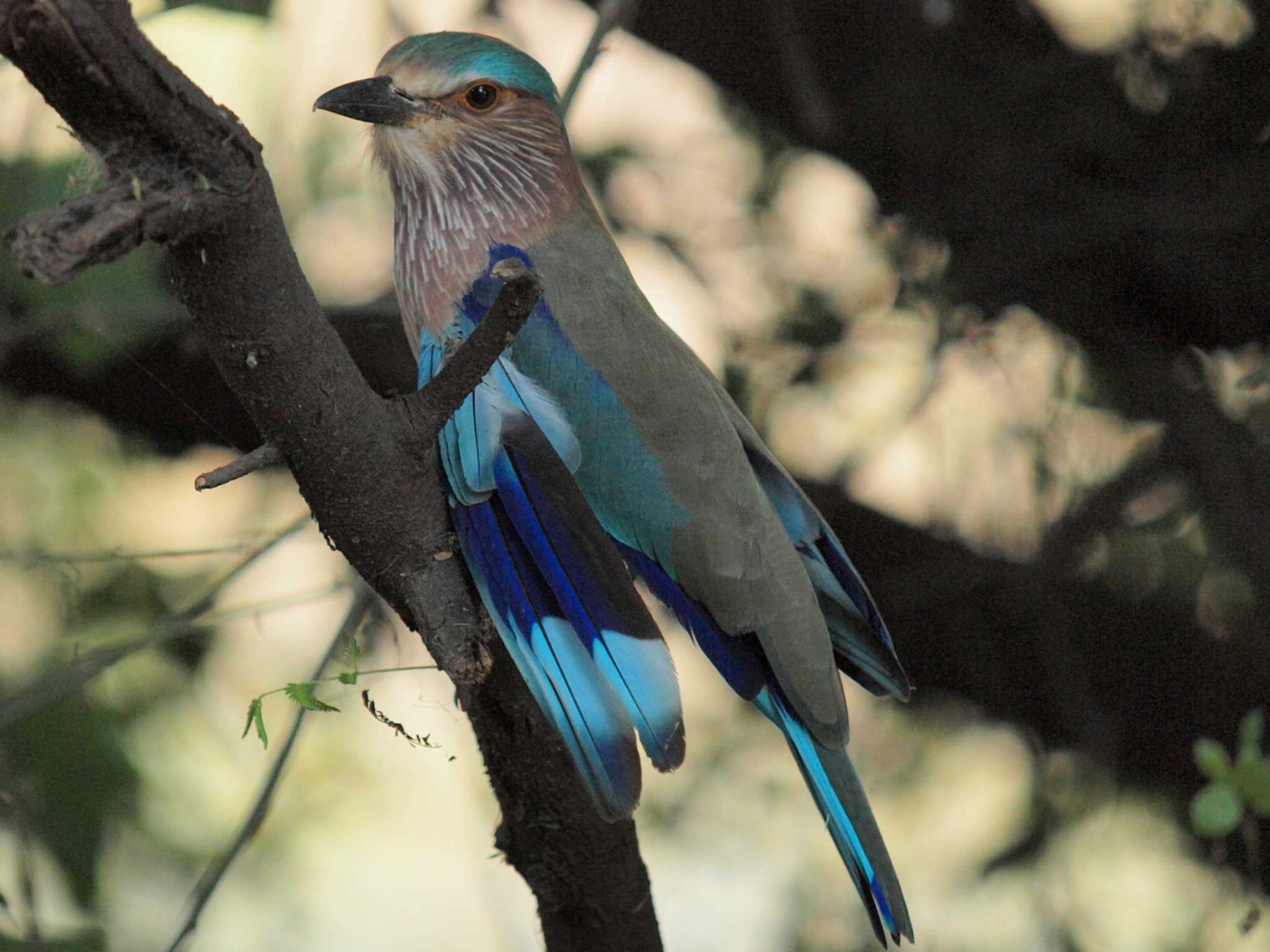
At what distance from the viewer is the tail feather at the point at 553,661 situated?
170 centimetres

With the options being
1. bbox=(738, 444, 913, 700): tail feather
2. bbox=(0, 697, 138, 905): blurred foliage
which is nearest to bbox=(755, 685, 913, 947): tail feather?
bbox=(738, 444, 913, 700): tail feather

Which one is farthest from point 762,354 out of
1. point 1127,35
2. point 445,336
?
point 445,336

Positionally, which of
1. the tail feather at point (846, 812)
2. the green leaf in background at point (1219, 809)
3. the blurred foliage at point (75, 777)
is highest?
the green leaf in background at point (1219, 809)


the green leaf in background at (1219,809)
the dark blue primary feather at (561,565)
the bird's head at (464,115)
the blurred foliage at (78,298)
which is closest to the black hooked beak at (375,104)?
the bird's head at (464,115)

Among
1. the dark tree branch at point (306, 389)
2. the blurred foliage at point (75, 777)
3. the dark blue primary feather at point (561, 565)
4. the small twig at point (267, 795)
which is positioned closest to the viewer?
the dark tree branch at point (306, 389)

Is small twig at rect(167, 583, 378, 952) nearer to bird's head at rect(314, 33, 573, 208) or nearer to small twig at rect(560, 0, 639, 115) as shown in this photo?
bird's head at rect(314, 33, 573, 208)

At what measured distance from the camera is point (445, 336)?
6.69 feet

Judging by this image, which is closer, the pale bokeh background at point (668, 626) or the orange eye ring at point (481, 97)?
the orange eye ring at point (481, 97)

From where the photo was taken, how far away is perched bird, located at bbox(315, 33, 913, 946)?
1.77 m

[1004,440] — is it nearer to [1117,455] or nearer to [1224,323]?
[1117,455]

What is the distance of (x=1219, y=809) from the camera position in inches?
75.4

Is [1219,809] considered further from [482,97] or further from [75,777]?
[75,777]

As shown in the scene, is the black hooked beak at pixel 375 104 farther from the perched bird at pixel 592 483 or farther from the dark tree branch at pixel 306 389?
the dark tree branch at pixel 306 389

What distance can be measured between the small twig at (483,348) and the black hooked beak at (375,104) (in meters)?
0.72
